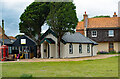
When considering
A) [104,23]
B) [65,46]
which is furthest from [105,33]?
[65,46]

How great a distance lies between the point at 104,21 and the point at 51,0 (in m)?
17.0

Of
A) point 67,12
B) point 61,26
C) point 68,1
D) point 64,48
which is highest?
point 68,1

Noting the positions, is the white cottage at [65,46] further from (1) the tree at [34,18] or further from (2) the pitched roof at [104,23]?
(2) the pitched roof at [104,23]

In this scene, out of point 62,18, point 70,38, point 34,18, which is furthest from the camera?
point 70,38

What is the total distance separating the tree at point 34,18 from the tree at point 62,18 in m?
2.13

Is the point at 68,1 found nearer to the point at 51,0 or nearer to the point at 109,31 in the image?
the point at 51,0

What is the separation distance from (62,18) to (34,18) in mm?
5257

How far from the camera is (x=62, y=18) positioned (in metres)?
26.4

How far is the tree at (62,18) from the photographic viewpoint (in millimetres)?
26433

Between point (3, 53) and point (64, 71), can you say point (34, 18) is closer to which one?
point (3, 53)

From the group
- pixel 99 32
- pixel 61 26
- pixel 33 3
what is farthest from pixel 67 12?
pixel 99 32

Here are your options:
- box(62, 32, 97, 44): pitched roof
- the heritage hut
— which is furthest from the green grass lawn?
the heritage hut

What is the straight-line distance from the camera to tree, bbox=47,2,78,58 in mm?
26433

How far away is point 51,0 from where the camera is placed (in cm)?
2886
